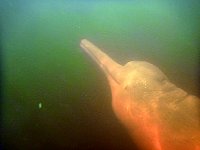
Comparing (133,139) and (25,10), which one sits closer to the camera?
(133,139)

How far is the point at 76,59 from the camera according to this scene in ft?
4.37

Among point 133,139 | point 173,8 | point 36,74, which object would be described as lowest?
point 133,139

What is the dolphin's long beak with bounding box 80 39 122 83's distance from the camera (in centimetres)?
132

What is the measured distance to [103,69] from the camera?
52.0 inches

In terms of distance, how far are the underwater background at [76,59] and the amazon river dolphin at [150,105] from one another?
0.03 meters

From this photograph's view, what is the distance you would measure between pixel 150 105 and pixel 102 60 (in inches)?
12.7

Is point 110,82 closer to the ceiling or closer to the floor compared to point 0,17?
closer to the floor

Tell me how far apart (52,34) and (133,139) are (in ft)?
2.14

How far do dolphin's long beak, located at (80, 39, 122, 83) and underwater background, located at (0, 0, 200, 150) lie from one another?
0.03m

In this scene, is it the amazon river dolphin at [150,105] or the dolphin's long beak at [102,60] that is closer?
the amazon river dolphin at [150,105]

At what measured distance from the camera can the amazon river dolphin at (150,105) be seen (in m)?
1.18

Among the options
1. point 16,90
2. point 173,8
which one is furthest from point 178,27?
point 16,90

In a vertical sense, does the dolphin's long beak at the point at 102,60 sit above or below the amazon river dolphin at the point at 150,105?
above

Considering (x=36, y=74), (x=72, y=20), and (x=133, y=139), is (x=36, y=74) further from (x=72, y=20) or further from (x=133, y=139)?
(x=133, y=139)
